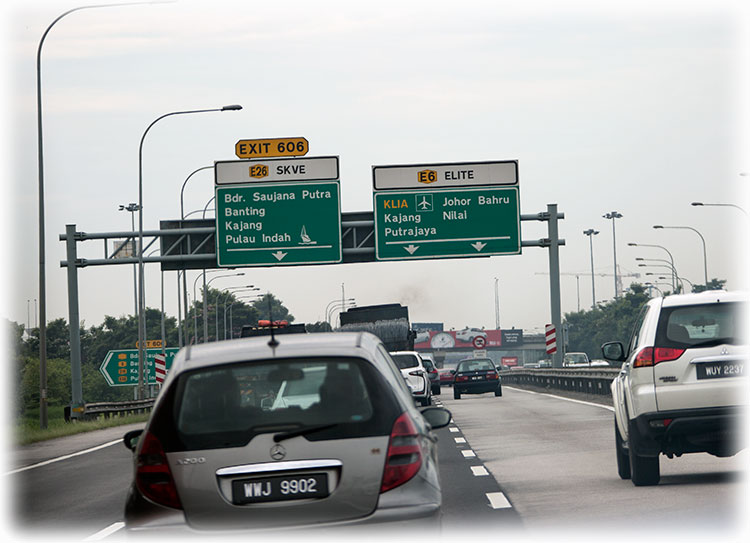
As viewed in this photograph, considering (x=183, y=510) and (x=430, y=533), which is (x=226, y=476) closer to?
(x=183, y=510)

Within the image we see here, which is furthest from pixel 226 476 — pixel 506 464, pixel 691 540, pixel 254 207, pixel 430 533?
pixel 254 207

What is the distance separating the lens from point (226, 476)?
259 inches

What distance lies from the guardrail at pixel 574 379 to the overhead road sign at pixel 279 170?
952 cm

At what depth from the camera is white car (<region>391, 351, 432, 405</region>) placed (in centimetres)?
2991

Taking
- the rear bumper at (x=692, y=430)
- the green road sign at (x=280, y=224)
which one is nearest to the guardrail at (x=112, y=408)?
the green road sign at (x=280, y=224)

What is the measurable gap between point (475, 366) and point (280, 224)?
13122 millimetres

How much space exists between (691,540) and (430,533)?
116 inches

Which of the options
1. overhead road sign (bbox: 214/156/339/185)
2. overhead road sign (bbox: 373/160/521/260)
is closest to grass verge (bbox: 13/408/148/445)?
overhead road sign (bbox: 214/156/339/185)

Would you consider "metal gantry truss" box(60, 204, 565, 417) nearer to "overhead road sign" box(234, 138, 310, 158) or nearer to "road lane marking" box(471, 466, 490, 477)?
"overhead road sign" box(234, 138, 310, 158)

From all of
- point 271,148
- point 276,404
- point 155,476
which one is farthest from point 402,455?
point 271,148

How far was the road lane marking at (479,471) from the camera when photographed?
14383mm

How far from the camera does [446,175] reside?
36.8 m

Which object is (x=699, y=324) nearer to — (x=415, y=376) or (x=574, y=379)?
(x=415, y=376)

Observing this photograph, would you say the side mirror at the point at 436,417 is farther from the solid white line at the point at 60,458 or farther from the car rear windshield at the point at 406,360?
the car rear windshield at the point at 406,360
